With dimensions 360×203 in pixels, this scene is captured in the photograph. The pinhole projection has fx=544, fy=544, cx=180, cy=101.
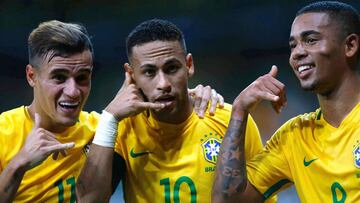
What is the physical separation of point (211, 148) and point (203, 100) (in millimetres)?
220

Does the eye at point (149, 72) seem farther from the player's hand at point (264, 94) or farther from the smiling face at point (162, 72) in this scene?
the player's hand at point (264, 94)

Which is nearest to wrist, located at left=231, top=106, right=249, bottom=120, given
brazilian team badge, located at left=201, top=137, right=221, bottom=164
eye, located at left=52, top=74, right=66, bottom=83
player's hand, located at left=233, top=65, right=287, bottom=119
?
player's hand, located at left=233, top=65, right=287, bottom=119

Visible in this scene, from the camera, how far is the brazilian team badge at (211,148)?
2434mm

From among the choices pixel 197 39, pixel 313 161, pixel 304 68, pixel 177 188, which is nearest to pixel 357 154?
pixel 313 161

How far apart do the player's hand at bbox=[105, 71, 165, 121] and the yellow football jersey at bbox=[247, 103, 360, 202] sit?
1.72ft

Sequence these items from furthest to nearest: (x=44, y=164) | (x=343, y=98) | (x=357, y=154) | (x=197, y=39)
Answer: (x=197, y=39) < (x=44, y=164) < (x=343, y=98) < (x=357, y=154)

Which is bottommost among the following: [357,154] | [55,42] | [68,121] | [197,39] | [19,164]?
[357,154]

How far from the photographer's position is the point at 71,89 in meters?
2.42

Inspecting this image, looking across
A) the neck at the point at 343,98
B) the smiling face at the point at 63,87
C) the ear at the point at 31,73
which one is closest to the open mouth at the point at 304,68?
the neck at the point at 343,98

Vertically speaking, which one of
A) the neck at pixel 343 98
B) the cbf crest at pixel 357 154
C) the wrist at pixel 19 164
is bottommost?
the cbf crest at pixel 357 154

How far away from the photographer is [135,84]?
2455mm

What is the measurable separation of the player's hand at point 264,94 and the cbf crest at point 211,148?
0.23 m

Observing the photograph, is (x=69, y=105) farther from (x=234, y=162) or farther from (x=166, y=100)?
(x=234, y=162)

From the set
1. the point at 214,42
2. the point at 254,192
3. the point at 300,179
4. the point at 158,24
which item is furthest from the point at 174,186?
the point at 214,42
